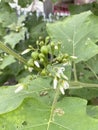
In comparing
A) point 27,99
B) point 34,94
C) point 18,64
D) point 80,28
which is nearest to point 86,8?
point 18,64

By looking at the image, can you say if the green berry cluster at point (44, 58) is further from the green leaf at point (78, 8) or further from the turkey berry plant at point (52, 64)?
the green leaf at point (78, 8)

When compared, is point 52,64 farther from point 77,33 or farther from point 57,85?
point 77,33

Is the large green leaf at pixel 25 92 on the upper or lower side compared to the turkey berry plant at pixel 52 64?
lower

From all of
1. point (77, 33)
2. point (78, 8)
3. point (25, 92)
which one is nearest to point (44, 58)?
point (25, 92)

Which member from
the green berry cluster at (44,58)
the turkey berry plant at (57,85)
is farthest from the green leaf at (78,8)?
the green berry cluster at (44,58)

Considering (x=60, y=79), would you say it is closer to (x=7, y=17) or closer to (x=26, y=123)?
(x=26, y=123)

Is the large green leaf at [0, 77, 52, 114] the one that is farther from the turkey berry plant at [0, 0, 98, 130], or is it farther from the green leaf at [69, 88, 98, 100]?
the green leaf at [69, 88, 98, 100]
